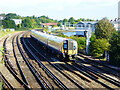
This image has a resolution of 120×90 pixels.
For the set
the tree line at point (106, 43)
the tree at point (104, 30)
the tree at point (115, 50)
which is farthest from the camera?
the tree at point (104, 30)

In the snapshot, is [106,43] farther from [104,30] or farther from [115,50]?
[115,50]

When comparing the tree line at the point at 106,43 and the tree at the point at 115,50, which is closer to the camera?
the tree at the point at 115,50

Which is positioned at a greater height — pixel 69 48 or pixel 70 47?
pixel 70 47

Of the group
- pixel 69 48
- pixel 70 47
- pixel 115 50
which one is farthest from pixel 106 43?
pixel 69 48

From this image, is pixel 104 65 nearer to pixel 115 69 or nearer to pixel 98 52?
pixel 115 69

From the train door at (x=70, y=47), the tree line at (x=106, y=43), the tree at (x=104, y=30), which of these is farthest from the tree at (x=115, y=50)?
the tree at (x=104, y=30)

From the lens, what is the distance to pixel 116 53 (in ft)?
60.5

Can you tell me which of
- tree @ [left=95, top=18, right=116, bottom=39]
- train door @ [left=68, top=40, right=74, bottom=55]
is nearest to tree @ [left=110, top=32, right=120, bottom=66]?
train door @ [left=68, top=40, right=74, bottom=55]

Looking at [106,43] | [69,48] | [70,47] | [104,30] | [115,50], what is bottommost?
[115,50]

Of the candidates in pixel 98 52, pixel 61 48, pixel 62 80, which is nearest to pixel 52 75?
pixel 62 80

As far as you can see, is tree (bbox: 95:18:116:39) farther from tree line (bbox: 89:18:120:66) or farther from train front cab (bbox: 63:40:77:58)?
train front cab (bbox: 63:40:77:58)

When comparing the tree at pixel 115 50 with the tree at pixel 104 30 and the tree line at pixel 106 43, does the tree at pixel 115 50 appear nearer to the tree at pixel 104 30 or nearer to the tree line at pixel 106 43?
the tree line at pixel 106 43

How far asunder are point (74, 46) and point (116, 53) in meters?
4.83

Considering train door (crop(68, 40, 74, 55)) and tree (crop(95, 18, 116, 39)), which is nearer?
train door (crop(68, 40, 74, 55))
